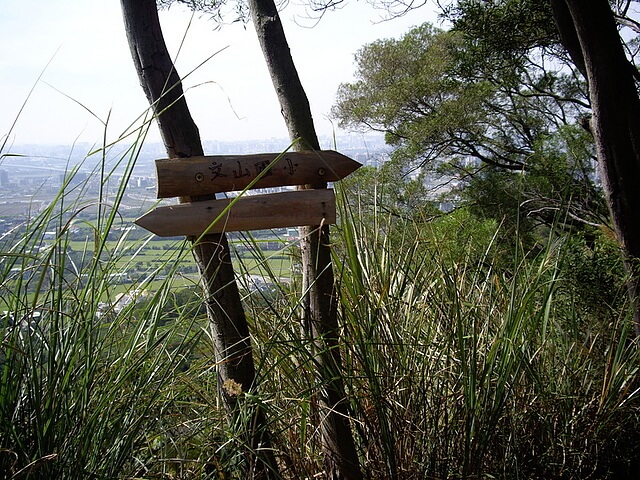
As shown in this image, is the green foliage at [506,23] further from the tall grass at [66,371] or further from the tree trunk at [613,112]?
the tall grass at [66,371]

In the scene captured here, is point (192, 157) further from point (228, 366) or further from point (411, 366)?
point (411, 366)

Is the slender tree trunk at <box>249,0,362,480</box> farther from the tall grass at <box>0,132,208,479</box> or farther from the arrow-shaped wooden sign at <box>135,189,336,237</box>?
the tall grass at <box>0,132,208,479</box>

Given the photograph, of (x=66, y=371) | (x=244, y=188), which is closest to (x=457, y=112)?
(x=244, y=188)

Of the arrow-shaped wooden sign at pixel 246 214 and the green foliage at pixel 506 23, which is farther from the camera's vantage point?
the green foliage at pixel 506 23

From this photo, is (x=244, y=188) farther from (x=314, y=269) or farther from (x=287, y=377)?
(x=287, y=377)

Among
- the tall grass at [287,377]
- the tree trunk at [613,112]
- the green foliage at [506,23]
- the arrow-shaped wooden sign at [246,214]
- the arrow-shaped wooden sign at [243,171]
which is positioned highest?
the green foliage at [506,23]

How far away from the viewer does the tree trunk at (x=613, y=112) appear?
2.79m

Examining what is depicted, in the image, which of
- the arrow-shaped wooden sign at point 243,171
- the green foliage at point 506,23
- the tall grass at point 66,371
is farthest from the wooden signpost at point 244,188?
the green foliage at point 506,23

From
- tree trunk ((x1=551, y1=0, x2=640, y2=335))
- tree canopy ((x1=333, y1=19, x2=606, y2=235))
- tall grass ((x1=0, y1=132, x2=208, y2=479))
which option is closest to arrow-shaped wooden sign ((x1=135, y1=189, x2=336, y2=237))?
tall grass ((x1=0, y1=132, x2=208, y2=479))

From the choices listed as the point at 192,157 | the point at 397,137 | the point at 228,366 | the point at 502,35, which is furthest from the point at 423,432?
the point at 397,137

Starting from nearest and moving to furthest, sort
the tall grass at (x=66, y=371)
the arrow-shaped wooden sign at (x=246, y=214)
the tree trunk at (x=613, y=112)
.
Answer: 1. the tall grass at (x=66, y=371)
2. the arrow-shaped wooden sign at (x=246, y=214)
3. the tree trunk at (x=613, y=112)

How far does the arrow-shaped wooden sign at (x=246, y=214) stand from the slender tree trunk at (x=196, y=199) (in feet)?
0.21

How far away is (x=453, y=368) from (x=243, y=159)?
38.2 inches

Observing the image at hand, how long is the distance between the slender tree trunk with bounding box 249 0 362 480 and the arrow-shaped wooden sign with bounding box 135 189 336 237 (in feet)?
0.25
